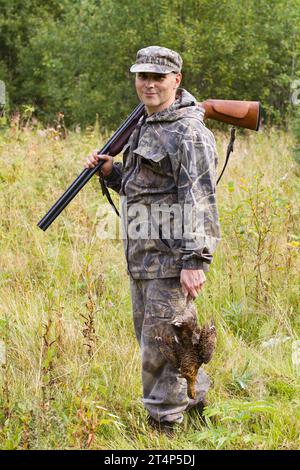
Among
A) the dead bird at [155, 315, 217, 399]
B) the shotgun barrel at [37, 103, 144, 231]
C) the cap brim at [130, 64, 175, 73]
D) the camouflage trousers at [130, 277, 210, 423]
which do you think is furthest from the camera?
the shotgun barrel at [37, 103, 144, 231]

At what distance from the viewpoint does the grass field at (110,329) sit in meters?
3.93

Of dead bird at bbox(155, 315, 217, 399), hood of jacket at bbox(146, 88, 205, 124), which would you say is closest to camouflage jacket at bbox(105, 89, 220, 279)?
hood of jacket at bbox(146, 88, 205, 124)

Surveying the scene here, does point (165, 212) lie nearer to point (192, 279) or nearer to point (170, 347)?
point (192, 279)

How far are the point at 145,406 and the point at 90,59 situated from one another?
11.9 m

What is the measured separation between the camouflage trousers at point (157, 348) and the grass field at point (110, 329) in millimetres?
154

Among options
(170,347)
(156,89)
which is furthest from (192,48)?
(170,347)

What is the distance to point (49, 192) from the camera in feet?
26.2

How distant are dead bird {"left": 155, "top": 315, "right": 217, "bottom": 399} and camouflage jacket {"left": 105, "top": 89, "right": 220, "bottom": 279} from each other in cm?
29

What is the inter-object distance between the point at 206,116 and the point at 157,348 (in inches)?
51.7

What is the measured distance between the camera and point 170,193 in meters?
3.83

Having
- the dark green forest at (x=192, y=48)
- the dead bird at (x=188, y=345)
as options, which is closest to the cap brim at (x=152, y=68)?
the dead bird at (x=188, y=345)

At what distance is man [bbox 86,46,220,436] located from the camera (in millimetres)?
3678

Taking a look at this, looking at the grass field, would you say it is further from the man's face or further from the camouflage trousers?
the man's face

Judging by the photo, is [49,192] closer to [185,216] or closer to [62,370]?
[62,370]
